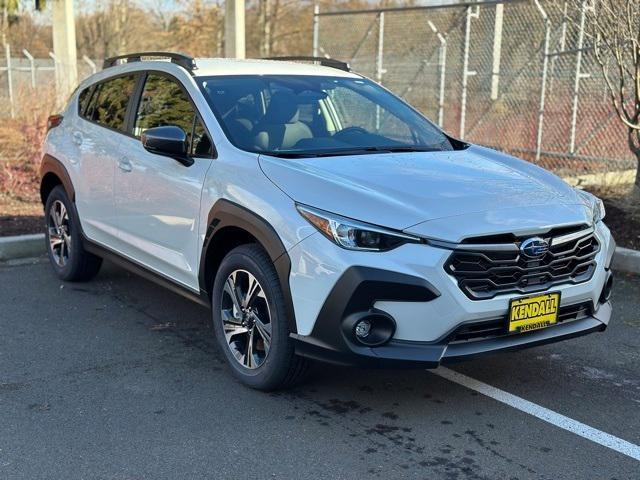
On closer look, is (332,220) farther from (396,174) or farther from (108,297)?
(108,297)

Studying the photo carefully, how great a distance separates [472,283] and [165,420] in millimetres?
1699

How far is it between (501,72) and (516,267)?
9.39 meters

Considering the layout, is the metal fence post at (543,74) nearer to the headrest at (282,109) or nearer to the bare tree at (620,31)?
the bare tree at (620,31)

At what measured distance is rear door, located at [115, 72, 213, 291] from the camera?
181 inches

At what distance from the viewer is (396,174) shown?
4062 mm

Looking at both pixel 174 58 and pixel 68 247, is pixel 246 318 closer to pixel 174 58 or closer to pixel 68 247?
pixel 174 58

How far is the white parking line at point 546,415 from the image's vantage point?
Answer: 3609 millimetres

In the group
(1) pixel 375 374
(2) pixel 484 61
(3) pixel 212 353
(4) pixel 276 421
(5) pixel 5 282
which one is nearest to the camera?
(4) pixel 276 421

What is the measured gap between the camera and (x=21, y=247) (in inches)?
291

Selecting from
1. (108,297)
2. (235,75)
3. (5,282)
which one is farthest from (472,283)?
(5,282)

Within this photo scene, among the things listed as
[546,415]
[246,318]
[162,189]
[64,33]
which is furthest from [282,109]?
[64,33]

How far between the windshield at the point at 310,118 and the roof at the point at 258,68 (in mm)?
78

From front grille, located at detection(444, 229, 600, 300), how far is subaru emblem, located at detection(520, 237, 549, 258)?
0.02 m

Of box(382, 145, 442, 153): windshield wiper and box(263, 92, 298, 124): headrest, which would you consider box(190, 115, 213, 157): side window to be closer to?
box(263, 92, 298, 124): headrest
